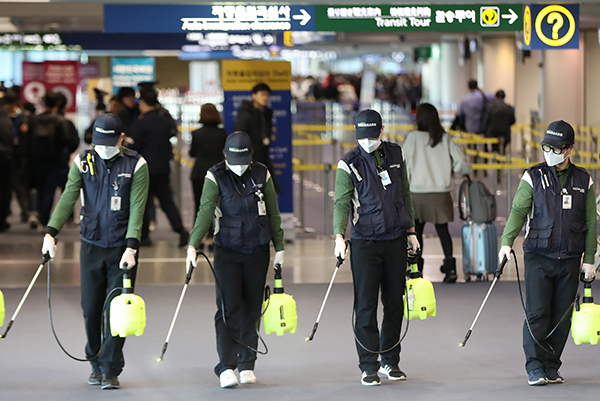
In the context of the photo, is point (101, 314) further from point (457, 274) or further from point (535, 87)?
point (535, 87)

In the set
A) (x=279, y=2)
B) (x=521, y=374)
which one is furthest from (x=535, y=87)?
(x=521, y=374)

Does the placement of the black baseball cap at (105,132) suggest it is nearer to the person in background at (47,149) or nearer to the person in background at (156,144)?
the person in background at (156,144)

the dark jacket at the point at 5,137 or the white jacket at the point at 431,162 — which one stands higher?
the dark jacket at the point at 5,137

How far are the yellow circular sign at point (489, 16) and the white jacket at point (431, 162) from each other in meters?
1.22

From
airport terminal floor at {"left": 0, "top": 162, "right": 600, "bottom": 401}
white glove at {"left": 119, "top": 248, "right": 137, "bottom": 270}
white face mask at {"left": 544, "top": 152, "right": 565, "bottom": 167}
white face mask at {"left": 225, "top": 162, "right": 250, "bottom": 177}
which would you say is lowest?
airport terminal floor at {"left": 0, "top": 162, "right": 600, "bottom": 401}

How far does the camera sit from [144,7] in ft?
32.8

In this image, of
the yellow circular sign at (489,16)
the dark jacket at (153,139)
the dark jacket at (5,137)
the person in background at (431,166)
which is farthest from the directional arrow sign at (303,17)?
the dark jacket at (5,137)

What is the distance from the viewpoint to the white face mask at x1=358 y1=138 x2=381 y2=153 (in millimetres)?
6887

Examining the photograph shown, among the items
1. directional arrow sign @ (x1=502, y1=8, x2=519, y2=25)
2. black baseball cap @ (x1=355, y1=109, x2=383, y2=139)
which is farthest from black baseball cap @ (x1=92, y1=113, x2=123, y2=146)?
directional arrow sign @ (x1=502, y1=8, x2=519, y2=25)

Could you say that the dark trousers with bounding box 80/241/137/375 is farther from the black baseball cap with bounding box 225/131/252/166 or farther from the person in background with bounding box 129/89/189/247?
the person in background with bounding box 129/89/189/247

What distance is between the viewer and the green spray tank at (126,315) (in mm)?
6457

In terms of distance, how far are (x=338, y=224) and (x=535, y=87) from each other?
74.0 ft

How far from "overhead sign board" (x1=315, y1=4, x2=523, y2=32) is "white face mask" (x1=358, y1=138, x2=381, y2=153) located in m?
3.41

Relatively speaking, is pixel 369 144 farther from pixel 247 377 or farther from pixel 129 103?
pixel 129 103
